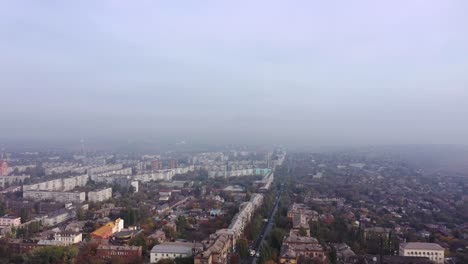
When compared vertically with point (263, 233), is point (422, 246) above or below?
above

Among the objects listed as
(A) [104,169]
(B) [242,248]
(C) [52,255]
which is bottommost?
(A) [104,169]

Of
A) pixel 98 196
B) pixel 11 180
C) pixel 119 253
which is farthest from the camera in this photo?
pixel 11 180

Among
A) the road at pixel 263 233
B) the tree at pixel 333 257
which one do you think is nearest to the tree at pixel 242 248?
the road at pixel 263 233

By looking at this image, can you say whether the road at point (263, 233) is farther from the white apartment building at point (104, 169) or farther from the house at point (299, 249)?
the white apartment building at point (104, 169)

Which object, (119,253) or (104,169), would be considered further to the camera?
(104,169)

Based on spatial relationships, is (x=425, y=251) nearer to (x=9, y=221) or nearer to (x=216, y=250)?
(x=216, y=250)

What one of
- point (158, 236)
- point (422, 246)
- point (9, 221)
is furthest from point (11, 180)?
point (422, 246)
